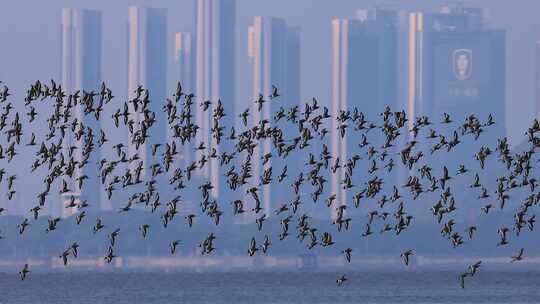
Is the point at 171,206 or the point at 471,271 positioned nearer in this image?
the point at 171,206

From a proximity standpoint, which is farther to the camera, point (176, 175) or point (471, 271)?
point (471, 271)

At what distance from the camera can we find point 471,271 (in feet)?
361

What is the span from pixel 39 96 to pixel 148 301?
113m

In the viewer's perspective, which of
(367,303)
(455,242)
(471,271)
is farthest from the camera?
(367,303)

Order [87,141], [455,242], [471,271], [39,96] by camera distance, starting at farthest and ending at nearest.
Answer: [471,271] → [455,242] → [87,141] → [39,96]

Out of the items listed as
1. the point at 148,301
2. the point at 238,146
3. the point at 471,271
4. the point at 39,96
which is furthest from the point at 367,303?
the point at 39,96

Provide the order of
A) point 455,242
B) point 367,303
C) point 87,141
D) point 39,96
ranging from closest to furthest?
point 39,96 → point 87,141 → point 455,242 → point 367,303

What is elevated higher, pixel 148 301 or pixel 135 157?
pixel 135 157

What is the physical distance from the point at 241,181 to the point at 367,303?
9843 cm

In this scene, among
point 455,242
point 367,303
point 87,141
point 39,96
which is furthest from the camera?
point 367,303

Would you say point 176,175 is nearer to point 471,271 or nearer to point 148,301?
point 471,271

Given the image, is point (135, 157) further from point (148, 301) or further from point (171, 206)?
point (148, 301)

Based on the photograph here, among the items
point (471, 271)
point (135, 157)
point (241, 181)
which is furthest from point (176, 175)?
point (471, 271)

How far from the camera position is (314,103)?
94.6 meters
